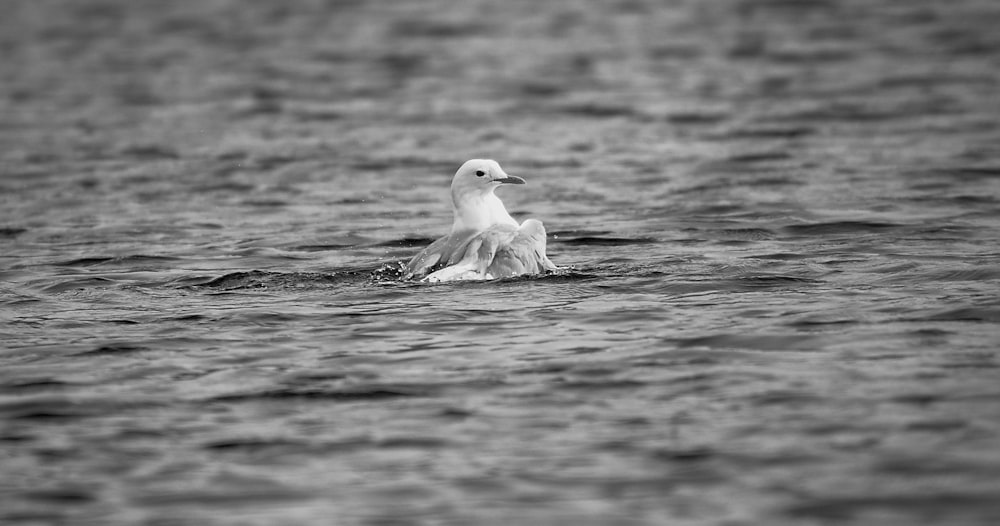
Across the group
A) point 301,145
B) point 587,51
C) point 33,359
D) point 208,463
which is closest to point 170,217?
point 301,145

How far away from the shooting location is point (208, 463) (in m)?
7.30

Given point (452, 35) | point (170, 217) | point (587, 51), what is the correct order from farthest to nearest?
point (452, 35) → point (587, 51) → point (170, 217)

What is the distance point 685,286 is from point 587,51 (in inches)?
670

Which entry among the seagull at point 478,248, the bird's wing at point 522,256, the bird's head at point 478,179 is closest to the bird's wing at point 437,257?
the seagull at point 478,248

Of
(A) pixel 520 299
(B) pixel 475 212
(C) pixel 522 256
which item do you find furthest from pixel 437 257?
(A) pixel 520 299

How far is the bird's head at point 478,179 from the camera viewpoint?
12367mm

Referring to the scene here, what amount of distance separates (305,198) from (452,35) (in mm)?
13970

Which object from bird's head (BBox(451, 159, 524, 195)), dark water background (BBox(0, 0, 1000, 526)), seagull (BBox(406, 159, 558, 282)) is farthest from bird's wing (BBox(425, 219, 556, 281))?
bird's head (BBox(451, 159, 524, 195))

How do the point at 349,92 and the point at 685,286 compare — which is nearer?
the point at 685,286

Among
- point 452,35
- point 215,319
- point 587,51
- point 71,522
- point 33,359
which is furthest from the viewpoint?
point 452,35

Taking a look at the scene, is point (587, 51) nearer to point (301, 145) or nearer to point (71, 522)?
point (301, 145)

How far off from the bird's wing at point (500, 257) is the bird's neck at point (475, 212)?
784mm

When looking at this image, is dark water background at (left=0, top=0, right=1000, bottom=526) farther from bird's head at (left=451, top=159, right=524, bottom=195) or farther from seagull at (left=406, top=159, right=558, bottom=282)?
bird's head at (left=451, top=159, right=524, bottom=195)

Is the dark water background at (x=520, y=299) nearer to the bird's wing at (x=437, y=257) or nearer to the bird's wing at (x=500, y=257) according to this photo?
the bird's wing at (x=500, y=257)
